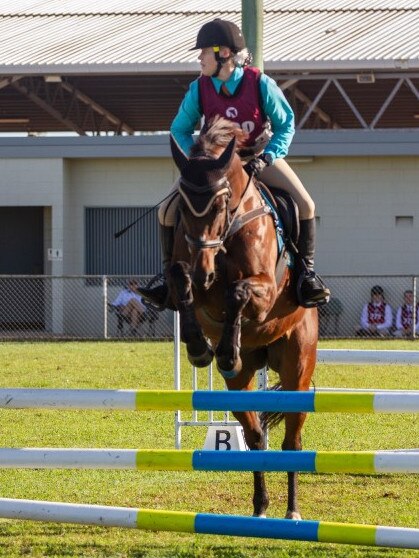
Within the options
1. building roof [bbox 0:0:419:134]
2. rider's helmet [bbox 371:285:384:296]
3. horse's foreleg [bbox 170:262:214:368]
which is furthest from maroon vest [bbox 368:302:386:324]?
horse's foreleg [bbox 170:262:214:368]

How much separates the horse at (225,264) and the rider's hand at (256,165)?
0.24ft

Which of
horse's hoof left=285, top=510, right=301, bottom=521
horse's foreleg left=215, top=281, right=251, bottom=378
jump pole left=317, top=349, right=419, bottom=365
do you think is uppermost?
horse's foreleg left=215, top=281, right=251, bottom=378

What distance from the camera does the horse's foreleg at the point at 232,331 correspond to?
252 inches

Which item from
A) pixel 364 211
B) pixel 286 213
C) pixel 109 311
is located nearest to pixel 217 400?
pixel 286 213

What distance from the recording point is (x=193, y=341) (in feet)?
21.4

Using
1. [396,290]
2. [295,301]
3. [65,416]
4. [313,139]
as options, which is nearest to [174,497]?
[295,301]

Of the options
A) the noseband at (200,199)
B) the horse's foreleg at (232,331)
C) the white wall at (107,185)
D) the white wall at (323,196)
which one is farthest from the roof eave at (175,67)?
the horse's foreleg at (232,331)

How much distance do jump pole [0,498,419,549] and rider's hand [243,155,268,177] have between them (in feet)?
7.42

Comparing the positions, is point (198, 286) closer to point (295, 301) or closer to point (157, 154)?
point (295, 301)

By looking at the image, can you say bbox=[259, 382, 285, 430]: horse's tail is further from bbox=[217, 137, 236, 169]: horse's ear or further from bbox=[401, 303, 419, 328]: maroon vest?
bbox=[401, 303, 419, 328]: maroon vest

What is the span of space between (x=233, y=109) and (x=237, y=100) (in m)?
0.06

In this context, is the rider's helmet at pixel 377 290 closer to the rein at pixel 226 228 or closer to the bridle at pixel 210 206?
the rein at pixel 226 228

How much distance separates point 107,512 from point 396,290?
675 inches

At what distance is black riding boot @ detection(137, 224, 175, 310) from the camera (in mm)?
6996
